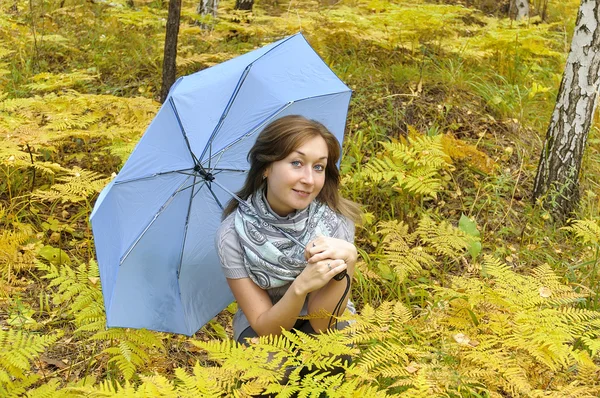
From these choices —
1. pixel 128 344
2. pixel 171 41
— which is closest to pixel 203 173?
pixel 128 344

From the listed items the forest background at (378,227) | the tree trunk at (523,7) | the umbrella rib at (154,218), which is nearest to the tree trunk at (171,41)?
the forest background at (378,227)

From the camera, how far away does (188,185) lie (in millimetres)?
2650

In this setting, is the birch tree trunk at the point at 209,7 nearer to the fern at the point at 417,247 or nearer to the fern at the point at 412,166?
the fern at the point at 412,166

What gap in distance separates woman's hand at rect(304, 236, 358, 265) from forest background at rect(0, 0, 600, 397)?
0.29 meters

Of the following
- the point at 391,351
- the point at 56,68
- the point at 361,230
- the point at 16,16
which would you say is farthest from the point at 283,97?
the point at 16,16

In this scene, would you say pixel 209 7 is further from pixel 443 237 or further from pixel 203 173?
pixel 203 173

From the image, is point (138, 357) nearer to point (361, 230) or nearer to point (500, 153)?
point (361, 230)

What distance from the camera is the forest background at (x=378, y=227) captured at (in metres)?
2.40

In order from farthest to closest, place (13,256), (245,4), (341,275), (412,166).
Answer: (245,4), (412,166), (13,256), (341,275)

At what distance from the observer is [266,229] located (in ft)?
8.76

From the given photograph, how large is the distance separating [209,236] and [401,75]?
372cm

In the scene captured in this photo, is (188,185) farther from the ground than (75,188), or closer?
farther from the ground

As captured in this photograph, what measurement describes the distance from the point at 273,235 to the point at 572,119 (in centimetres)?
289

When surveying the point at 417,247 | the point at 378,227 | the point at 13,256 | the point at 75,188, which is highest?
the point at 75,188
